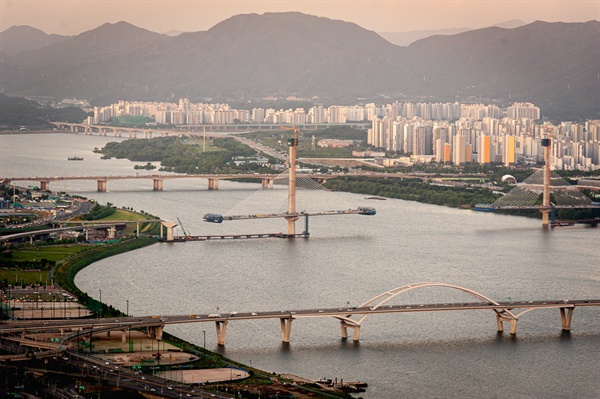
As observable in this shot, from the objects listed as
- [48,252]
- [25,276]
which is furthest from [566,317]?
[48,252]

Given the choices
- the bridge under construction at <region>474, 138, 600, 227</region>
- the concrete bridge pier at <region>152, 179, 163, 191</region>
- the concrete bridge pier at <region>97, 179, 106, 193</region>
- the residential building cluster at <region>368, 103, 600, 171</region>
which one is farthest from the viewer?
the residential building cluster at <region>368, 103, 600, 171</region>

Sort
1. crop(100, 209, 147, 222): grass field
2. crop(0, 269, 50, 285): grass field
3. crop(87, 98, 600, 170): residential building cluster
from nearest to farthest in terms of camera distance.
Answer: crop(0, 269, 50, 285): grass field < crop(100, 209, 147, 222): grass field < crop(87, 98, 600, 170): residential building cluster

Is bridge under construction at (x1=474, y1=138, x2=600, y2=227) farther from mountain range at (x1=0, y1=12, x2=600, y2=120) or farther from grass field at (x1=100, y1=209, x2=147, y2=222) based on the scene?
mountain range at (x1=0, y1=12, x2=600, y2=120)

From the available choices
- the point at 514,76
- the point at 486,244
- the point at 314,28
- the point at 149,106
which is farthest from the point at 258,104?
the point at 486,244

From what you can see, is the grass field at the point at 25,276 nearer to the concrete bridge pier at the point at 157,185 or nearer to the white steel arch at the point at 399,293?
the white steel arch at the point at 399,293

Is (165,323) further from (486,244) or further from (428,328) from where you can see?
(486,244)

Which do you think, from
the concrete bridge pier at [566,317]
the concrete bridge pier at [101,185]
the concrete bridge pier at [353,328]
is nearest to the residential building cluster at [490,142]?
the concrete bridge pier at [101,185]

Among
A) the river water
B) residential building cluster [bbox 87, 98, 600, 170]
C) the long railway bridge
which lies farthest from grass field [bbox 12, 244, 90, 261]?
residential building cluster [bbox 87, 98, 600, 170]
